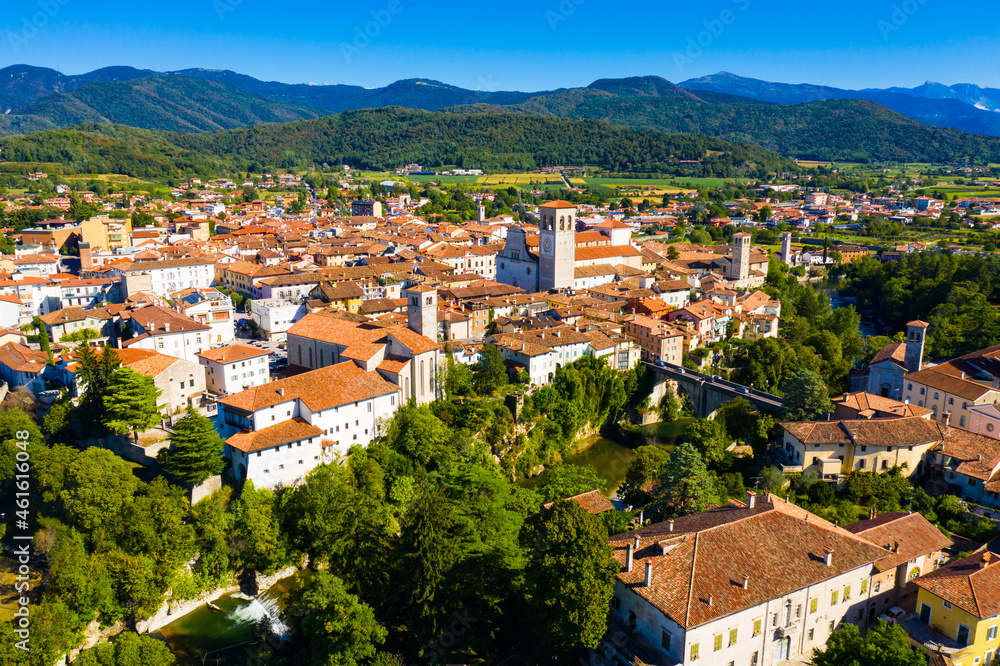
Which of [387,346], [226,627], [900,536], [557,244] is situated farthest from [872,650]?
[557,244]

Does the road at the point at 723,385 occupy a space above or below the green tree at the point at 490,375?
below

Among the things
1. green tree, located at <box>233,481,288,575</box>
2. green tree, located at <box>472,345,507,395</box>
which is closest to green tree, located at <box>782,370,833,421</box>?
green tree, located at <box>472,345,507,395</box>

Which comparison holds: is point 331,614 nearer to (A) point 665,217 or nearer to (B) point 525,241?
(B) point 525,241

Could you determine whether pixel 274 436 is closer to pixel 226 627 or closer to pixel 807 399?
pixel 226 627

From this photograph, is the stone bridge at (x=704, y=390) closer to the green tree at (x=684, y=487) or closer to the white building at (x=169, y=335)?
the green tree at (x=684, y=487)

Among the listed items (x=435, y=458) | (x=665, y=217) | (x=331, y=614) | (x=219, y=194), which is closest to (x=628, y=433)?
(x=435, y=458)

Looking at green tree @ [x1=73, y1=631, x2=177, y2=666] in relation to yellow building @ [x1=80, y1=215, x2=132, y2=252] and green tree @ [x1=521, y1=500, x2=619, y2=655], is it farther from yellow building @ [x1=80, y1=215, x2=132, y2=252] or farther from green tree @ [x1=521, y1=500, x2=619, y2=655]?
yellow building @ [x1=80, y1=215, x2=132, y2=252]

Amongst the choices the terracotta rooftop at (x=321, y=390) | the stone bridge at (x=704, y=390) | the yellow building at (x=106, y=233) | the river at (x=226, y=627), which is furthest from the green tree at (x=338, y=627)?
the yellow building at (x=106, y=233)
